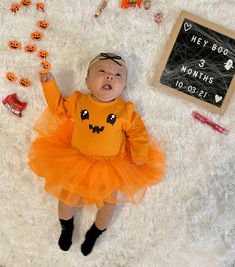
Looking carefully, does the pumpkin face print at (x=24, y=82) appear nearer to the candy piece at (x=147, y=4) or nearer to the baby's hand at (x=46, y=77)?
the baby's hand at (x=46, y=77)

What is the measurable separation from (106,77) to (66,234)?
0.48 meters

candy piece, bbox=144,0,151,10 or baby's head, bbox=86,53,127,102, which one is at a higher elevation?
candy piece, bbox=144,0,151,10

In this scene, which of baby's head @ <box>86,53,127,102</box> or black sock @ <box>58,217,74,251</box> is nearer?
baby's head @ <box>86,53,127,102</box>

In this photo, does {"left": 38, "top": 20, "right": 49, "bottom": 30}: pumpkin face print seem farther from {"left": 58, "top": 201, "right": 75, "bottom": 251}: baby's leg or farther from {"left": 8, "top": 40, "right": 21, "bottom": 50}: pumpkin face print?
{"left": 58, "top": 201, "right": 75, "bottom": 251}: baby's leg

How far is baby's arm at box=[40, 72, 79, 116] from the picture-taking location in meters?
1.06

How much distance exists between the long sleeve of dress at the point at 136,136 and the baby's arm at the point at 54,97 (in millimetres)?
162

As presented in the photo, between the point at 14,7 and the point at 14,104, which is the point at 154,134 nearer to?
the point at 14,104

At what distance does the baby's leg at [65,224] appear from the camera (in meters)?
1.08

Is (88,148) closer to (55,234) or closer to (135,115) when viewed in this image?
(135,115)

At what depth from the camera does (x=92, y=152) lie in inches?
40.9

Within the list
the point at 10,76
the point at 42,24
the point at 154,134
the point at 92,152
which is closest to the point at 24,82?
the point at 10,76

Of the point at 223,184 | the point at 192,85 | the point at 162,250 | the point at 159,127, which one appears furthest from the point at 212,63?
the point at 162,250

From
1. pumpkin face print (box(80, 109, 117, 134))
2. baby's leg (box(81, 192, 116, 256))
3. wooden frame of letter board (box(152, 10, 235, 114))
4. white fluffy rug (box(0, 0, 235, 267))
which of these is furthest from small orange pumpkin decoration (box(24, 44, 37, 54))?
baby's leg (box(81, 192, 116, 256))

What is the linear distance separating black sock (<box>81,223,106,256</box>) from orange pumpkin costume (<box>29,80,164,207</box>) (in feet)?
0.32
